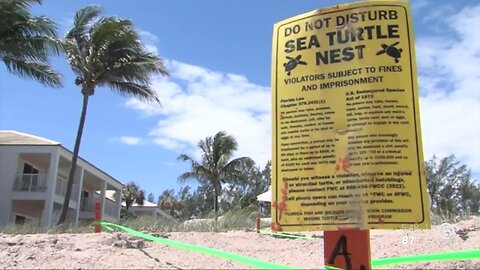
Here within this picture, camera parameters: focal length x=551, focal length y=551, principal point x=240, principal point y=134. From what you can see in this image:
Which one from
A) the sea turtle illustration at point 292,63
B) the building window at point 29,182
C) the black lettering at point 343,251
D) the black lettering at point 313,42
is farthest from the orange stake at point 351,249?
the building window at point 29,182

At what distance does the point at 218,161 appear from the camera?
37.2 metres

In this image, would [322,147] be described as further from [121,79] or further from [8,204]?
[8,204]

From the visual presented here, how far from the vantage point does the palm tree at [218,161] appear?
123 feet

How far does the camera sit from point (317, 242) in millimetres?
8633

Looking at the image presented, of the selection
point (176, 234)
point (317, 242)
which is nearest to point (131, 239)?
point (176, 234)

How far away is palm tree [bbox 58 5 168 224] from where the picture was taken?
2055 centimetres

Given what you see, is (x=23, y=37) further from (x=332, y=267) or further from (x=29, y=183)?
(x=332, y=267)

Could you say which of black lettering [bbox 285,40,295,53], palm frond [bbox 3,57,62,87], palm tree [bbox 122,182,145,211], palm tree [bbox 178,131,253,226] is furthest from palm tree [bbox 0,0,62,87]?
palm tree [bbox 122,182,145,211]

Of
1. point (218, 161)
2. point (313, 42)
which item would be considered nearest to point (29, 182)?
point (218, 161)

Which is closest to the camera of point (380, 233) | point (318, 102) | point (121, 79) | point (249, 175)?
point (318, 102)

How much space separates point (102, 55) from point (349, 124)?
18575 mm

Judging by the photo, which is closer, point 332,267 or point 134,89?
point 332,267

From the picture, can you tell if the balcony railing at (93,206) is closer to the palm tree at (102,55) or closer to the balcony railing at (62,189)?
the balcony railing at (62,189)

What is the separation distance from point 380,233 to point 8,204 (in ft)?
67.1
